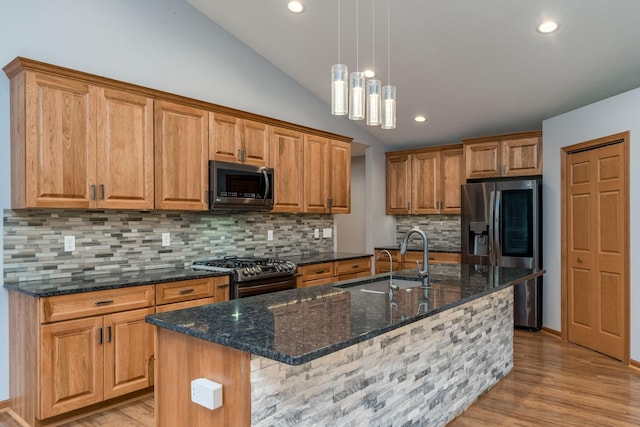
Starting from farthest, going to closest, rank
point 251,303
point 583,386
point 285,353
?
point 583,386
point 251,303
point 285,353

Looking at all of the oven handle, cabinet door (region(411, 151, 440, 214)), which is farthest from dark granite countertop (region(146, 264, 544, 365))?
cabinet door (region(411, 151, 440, 214))

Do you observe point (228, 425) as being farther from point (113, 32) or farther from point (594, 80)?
point (594, 80)

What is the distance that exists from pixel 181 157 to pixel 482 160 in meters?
3.72

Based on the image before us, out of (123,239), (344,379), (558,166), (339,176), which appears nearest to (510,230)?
(558,166)

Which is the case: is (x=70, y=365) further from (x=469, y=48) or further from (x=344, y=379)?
(x=469, y=48)

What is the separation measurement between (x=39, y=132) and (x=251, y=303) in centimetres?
191

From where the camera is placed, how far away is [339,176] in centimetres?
525

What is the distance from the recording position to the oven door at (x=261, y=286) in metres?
3.53

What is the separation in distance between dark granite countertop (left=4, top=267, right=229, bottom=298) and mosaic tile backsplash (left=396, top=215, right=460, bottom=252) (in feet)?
12.3

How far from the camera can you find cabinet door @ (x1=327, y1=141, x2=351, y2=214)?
5133mm

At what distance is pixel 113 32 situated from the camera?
11.5 ft

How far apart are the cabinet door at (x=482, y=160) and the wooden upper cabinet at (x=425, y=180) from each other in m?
0.24

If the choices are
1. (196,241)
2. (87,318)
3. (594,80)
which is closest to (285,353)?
(87,318)

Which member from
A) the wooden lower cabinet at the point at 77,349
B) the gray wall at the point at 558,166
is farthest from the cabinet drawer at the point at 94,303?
the gray wall at the point at 558,166
